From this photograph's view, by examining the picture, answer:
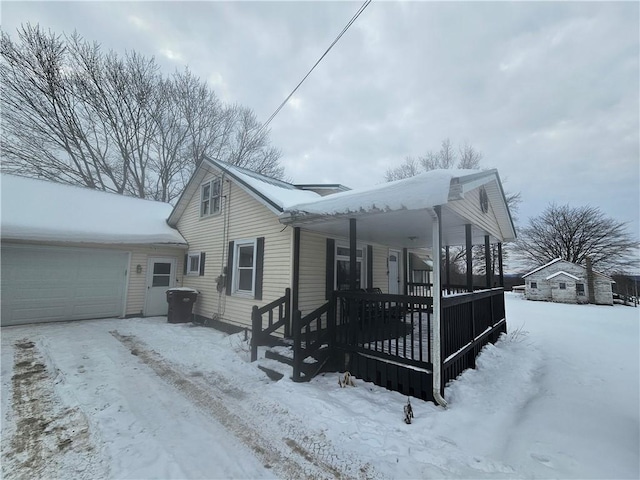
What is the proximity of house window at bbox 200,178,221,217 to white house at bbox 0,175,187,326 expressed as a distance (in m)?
1.70

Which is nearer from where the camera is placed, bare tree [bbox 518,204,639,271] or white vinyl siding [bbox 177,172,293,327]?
white vinyl siding [bbox 177,172,293,327]

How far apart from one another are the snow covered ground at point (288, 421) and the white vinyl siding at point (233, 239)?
178 cm

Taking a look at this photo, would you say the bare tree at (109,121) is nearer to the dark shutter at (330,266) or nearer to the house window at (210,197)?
the house window at (210,197)

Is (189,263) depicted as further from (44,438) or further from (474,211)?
(474,211)

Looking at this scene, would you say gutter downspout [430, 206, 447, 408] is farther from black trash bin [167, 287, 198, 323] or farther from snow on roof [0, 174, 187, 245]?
snow on roof [0, 174, 187, 245]

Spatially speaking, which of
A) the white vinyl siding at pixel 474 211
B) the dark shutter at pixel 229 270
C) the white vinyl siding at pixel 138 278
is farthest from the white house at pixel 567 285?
the white vinyl siding at pixel 138 278

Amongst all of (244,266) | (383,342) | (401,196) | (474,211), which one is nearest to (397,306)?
(383,342)

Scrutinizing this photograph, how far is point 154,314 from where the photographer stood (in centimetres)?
976

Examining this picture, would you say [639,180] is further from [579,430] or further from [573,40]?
[579,430]

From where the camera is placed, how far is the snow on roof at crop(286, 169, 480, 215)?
342 cm

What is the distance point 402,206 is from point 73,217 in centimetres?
Answer: 1070

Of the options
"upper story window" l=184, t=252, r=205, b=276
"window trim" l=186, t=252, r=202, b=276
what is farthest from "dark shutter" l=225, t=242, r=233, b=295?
"window trim" l=186, t=252, r=202, b=276

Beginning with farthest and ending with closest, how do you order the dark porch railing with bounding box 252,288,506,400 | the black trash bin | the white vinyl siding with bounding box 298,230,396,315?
the black trash bin
the white vinyl siding with bounding box 298,230,396,315
the dark porch railing with bounding box 252,288,506,400

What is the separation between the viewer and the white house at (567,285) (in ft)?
62.8
